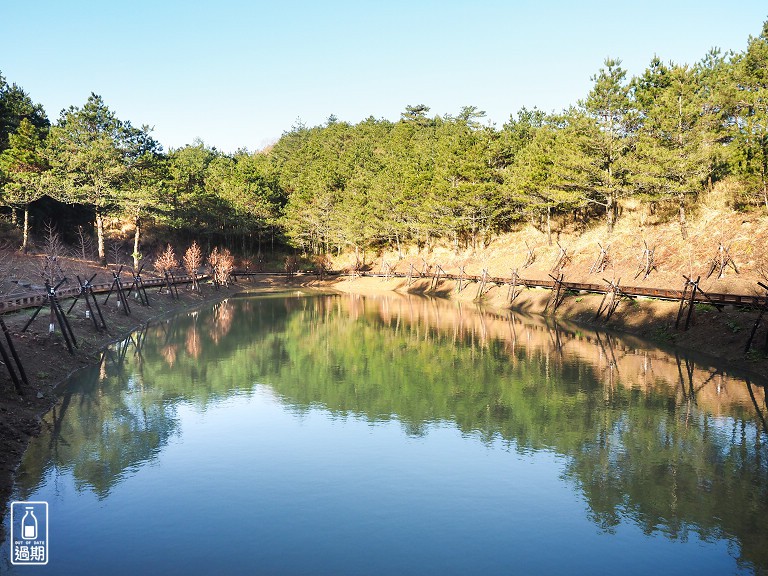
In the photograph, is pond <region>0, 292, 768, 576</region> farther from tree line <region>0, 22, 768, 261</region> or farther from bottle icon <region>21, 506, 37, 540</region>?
tree line <region>0, 22, 768, 261</region>

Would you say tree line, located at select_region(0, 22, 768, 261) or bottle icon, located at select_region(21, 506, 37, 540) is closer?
bottle icon, located at select_region(21, 506, 37, 540)

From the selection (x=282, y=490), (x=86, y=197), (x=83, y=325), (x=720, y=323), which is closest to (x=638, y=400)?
(x=720, y=323)

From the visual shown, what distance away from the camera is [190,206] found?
93062 millimetres

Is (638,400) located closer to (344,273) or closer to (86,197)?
(86,197)

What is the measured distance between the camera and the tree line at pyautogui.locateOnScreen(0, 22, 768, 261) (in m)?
50.9

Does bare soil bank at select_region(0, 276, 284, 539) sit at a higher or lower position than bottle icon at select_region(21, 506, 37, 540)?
higher

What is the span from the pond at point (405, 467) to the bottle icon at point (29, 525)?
0.39 m

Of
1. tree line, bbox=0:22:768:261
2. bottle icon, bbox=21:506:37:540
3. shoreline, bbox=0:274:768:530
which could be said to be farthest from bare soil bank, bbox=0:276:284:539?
tree line, bbox=0:22:768:261

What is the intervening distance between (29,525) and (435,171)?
74828 millimetres

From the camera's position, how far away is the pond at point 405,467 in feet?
43.9

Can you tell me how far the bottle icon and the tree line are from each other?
48804 mm

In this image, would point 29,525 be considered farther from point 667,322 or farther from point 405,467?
point 667,322

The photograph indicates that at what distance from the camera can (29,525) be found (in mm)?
14273

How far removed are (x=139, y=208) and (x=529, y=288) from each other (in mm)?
46782
